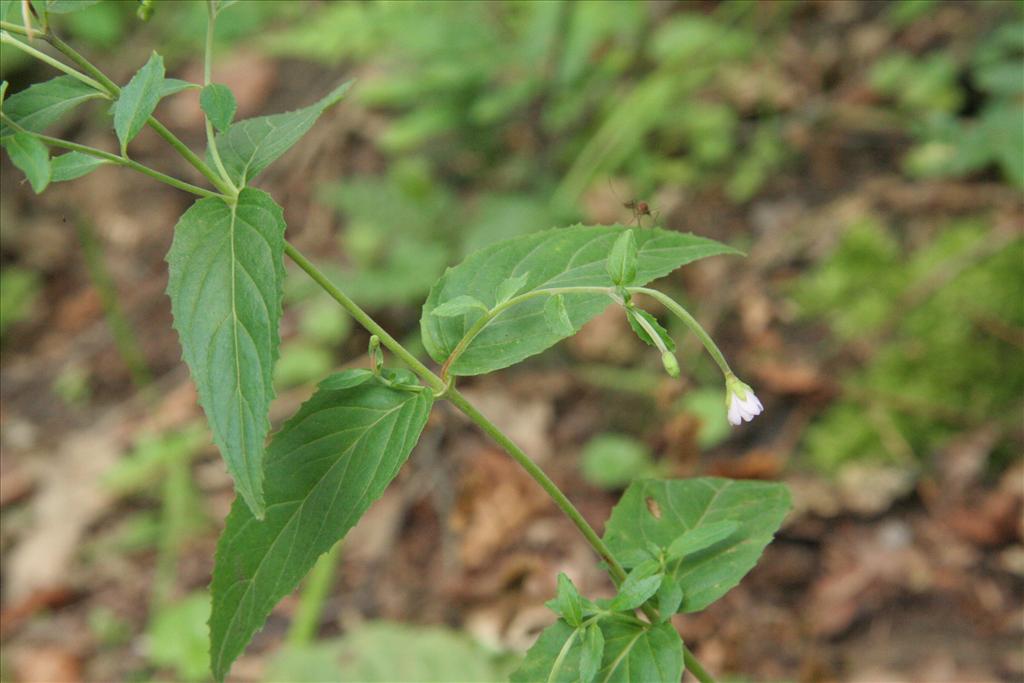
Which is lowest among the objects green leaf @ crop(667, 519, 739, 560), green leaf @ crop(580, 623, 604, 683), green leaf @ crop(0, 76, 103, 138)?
green leaf @ crop(667, 519, 739, 560)

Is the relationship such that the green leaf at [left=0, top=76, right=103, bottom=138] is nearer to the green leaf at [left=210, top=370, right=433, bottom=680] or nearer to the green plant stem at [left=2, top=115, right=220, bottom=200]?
the green plant stem at [left=2, top=115, right=220, bottom=200]

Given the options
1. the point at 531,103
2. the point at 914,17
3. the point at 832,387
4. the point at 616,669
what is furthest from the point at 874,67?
the point at 616,669

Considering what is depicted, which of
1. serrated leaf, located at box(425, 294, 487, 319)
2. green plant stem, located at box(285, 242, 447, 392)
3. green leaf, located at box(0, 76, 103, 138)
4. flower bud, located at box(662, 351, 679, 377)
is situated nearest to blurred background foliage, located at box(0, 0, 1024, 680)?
green plant stem, located at box(285, 242, 447, 392)

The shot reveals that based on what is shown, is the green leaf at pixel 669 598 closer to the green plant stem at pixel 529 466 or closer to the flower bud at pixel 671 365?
the green plant stem at pixel 529 466

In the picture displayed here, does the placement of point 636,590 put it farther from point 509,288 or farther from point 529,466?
point 509,288

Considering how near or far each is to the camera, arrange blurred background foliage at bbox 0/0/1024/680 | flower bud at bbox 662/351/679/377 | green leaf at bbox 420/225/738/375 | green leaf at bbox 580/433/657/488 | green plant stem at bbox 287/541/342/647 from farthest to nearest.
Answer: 1. green leaf at bbox 580/433/657/488
2. blurred background foliage at bbox 0/0/1024/680
3. green plant stem at bbox 287/541/342/647
4. green leaf at bbox 420/225/738/375
5. flower bud at bbox 662/351/679/377

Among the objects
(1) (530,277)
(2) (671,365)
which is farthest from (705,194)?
(2) (671,365)
